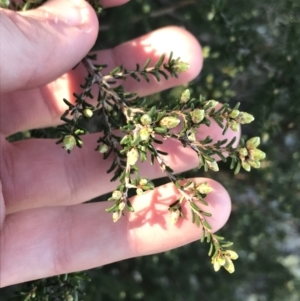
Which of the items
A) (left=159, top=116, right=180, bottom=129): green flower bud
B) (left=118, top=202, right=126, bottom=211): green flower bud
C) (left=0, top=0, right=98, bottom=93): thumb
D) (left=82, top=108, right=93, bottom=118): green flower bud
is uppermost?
(left=0, top=0, right=98, bottom=93): thumb

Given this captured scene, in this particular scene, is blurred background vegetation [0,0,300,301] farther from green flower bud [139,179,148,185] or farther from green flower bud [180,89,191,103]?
green flower bud [139,179,148,185]

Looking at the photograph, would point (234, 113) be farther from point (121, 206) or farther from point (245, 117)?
point (121, 206)

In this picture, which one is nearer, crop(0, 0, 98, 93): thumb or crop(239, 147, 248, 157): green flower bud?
crop(239, 147, 248, 157): green flower bud

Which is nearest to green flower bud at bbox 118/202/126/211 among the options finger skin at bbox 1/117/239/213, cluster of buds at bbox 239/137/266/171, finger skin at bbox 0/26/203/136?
cluster of buds at bbox 239/137/266/171

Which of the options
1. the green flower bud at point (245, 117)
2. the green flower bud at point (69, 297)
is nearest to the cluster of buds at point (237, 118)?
the green flower bud at point (245, 117)

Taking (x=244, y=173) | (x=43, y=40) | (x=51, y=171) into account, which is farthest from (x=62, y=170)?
(x=244, y=173)

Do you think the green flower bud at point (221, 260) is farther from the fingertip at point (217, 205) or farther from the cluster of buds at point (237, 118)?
the cluster of buds at point (237, 118)

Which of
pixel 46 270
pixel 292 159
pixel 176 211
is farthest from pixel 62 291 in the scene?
pixel 292 159
